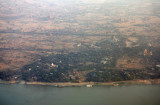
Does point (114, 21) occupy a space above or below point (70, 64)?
above

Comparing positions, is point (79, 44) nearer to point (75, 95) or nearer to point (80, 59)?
point (80, 59)

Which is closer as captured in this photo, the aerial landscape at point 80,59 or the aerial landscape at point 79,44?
the aerial landscape at point 80,59

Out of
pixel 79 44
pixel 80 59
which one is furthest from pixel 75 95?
pixel 79 44

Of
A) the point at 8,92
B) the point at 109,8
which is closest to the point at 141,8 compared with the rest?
the point at 109,8

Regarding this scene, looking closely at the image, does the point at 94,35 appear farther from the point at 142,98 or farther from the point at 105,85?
the point at 142,98

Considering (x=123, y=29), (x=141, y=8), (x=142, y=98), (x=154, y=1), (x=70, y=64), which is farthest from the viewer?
(x=154, y=1)

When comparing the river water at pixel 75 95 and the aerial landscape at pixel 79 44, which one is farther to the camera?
the aerial landscape at pixel 79 44

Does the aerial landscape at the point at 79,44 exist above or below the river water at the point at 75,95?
above
